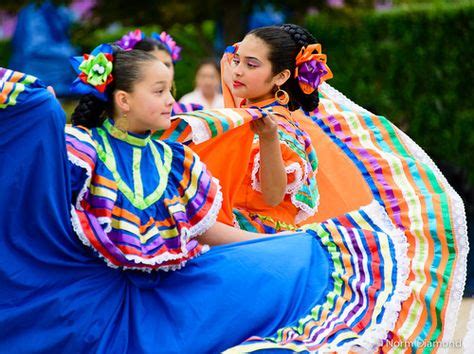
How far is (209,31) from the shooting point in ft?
40.4

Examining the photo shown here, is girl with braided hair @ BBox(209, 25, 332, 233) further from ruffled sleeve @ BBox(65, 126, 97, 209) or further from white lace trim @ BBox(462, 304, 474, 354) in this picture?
white lace trim @ BBox(462, 304, 474, 354)

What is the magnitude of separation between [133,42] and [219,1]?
5.16 m

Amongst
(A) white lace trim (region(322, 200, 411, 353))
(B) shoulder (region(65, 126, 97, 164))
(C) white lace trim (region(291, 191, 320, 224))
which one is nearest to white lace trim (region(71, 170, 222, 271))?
(B) shoulder (region(65, 126, 97, 164))

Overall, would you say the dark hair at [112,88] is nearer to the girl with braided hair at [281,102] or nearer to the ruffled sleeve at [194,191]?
the ruffled sleeve at [194,191]

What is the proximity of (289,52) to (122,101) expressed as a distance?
1126mm

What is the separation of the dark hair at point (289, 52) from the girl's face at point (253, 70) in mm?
27

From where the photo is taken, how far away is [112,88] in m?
3.35

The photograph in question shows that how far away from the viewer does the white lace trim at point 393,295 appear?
3348 mm

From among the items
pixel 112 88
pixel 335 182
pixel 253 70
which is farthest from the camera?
pixel 335 182

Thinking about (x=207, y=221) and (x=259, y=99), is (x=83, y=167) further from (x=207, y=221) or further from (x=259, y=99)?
(x=259, y=99)

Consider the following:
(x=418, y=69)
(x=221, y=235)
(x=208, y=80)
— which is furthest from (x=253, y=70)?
(x=418, y=69)

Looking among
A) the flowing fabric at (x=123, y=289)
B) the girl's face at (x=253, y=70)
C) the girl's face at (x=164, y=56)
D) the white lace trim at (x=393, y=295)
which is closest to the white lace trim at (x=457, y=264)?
the white lace trim at (x=393, y=295)

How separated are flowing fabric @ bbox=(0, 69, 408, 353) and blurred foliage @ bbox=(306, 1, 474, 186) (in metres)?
6.43

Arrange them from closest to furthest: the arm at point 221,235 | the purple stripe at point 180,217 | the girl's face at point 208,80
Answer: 1. the purple stripe at point 180,217
2. the arm at point 221,235
3. the girl's face at point 208,80
